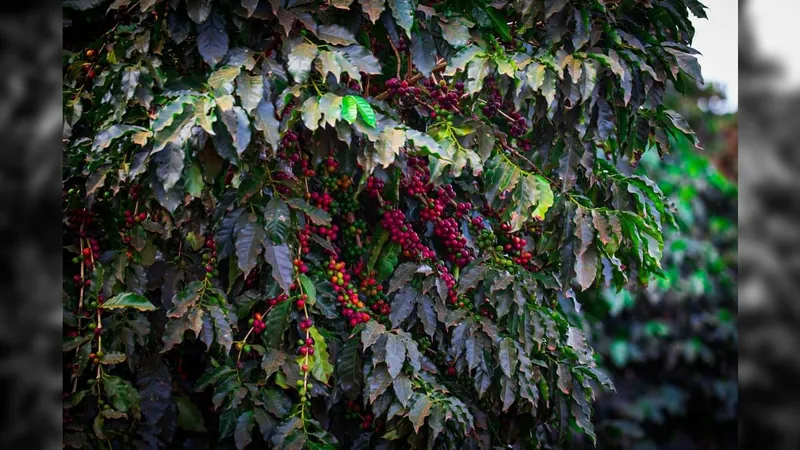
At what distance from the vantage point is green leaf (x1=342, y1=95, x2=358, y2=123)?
141 centimetres

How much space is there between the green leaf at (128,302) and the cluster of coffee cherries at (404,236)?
1.86 feet

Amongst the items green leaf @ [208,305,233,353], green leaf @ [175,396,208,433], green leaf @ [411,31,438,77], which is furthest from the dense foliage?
green leaf @ [208,305,233,353]

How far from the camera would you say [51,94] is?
19.1 inches

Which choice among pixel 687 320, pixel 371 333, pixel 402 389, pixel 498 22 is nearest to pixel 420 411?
pixel 402 389

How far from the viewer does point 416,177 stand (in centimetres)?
185

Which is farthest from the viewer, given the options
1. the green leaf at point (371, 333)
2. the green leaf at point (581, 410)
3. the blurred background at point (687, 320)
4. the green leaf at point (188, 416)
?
the blurred background at point (687, 320)

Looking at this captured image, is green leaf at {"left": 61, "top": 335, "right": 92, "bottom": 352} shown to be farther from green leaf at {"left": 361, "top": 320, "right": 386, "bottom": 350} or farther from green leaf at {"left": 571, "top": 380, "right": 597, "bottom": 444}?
green leaf at {"left": 571, "top": 380, "right": 597, "bottom": 444}

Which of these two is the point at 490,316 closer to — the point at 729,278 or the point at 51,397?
the point at 51,397

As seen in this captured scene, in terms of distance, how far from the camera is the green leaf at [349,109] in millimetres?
1408

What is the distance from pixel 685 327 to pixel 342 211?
2145 mm

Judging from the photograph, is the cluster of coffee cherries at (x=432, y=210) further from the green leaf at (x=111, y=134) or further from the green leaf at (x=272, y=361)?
the green leaf at (x=111, y=134)

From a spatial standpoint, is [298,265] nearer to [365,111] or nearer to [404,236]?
[404,236]

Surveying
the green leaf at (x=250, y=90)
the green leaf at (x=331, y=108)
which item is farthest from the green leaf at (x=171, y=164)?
the green leaf at (x=331, y=108)

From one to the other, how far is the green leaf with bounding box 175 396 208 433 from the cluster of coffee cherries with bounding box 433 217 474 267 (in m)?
0.68
